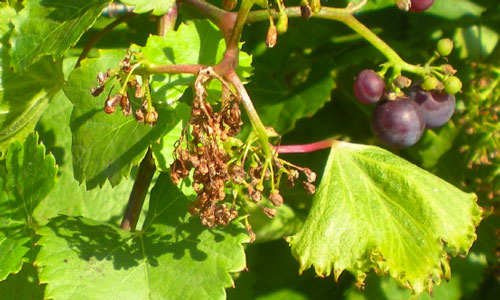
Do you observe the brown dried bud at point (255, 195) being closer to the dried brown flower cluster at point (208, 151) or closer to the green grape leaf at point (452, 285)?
the dried brown flower cluster at point (208, 151)

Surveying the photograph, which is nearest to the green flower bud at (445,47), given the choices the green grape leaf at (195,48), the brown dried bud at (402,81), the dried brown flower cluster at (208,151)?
the brown dried bud at (402,81)

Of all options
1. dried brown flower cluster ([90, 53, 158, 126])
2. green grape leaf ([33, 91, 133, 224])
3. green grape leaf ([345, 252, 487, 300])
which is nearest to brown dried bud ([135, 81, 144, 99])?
dried brown flower cluster ([90, 53, 158, 126])

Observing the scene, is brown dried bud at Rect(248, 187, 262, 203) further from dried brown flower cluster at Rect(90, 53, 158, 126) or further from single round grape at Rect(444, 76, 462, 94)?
single round grape at Rect(444, 76, 462, 94)

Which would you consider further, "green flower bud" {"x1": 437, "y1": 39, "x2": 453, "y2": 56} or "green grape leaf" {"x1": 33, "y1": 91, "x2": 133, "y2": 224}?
"green grape leaf" {"x1": 33, "y1": 91, "x2": 133, "y2": 224}

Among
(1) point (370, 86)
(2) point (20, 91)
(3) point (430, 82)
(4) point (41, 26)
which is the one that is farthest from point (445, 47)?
(2) point (20, 91)

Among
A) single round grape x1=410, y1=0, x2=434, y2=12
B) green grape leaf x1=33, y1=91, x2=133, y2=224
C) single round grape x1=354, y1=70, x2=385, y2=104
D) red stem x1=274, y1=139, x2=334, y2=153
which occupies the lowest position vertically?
green grape leaf x1=33, y1=91, x2=133, y2=224

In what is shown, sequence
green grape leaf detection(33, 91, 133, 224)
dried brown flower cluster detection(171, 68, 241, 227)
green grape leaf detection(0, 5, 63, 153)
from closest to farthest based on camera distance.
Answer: dried brown flower cluster detection(171, 68, 241, 227) → green grape leaf detection(0, 5, 63, 153) → green grape leaf detection(33, 91, 133, 224)

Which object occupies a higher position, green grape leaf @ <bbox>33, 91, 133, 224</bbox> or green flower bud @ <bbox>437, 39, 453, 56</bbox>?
green flower bud @ <bbox>437, 39, 453, 56</bbox>

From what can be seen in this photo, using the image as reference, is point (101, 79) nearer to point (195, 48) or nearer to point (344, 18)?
point (195, 48)
